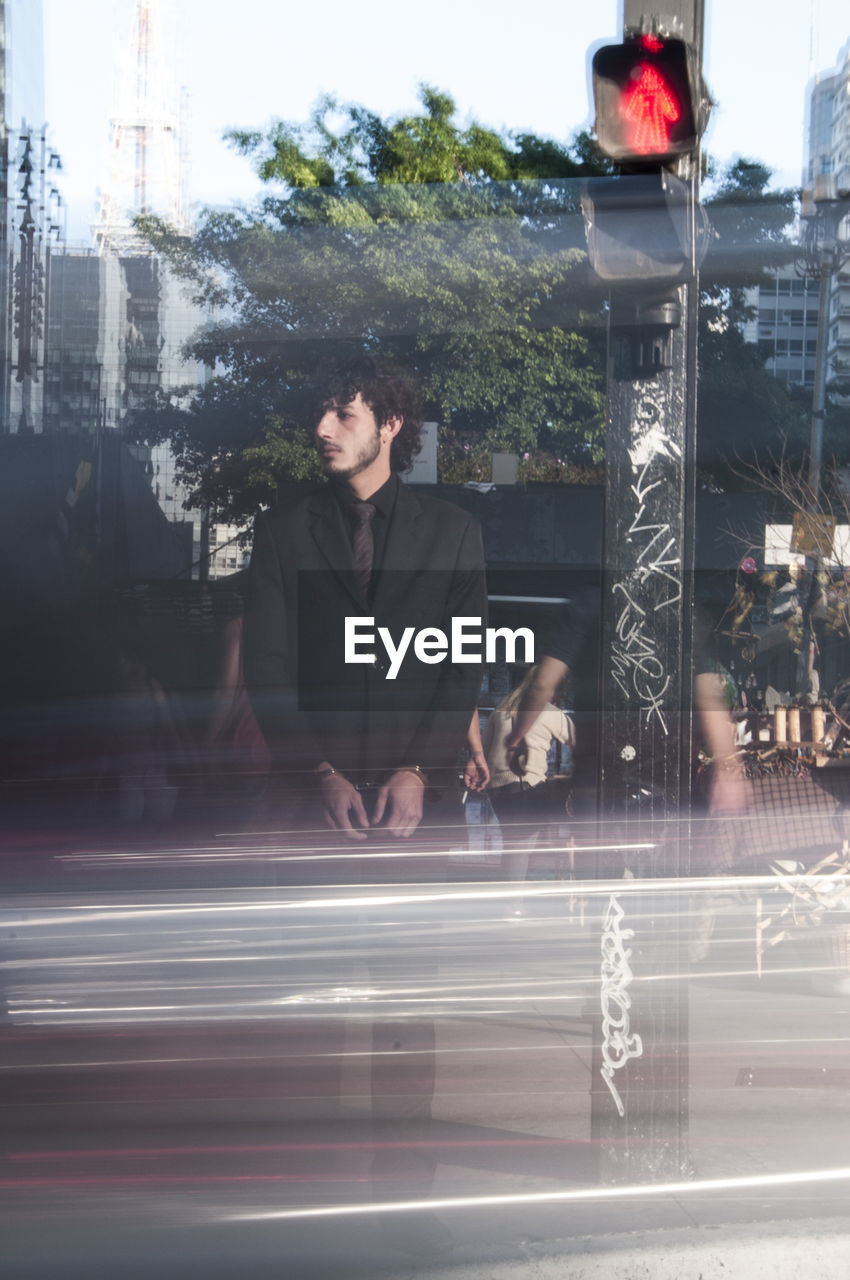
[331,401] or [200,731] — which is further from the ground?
[331,401]

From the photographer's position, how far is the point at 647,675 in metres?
3.04

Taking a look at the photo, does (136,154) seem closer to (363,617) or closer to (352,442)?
(352,442)

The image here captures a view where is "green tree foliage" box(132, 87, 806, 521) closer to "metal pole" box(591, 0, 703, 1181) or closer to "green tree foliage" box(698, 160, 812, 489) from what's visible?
"green tree foliage" box(698, 160, 812, 489)

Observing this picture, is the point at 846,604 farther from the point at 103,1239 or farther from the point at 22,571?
the point at 103,1239

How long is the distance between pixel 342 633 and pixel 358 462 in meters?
0.70

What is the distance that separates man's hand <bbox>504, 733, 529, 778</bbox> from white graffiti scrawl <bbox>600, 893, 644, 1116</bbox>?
2283 mm

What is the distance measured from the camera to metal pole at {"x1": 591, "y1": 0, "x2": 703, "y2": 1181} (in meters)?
3.04

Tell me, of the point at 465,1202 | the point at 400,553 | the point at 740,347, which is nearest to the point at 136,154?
the point at 400,553

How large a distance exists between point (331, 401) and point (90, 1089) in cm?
280

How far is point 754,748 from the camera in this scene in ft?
19.6

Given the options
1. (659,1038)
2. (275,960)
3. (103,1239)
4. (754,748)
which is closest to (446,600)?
(275,960)

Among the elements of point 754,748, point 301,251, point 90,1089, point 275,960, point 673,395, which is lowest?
point 90,1089

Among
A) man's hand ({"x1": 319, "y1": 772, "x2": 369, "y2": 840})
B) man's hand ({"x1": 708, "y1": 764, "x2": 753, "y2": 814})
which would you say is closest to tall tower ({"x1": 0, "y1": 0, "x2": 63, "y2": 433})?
man's hand ({"x1": 319, "y1": 772, "x2": 369, "y2": 840})

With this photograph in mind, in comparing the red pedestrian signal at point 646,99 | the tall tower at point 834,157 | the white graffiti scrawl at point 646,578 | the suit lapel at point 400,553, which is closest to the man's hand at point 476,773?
the suit lapel at point 400,553
